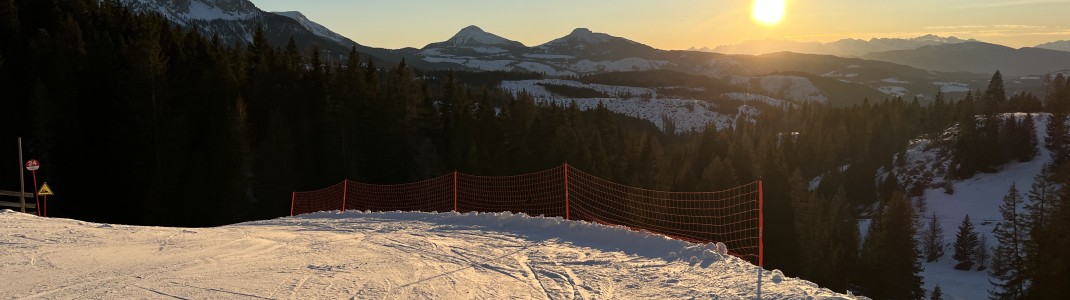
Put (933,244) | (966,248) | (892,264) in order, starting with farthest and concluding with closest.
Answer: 1. (933,244)
2. (966,248)
3. (892,264)

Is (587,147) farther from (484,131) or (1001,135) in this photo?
(1001,135)

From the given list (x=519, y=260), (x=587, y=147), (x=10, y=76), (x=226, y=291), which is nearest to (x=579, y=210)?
(x=519, y=260)

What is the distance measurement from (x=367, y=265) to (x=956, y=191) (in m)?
117

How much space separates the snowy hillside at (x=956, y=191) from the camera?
71.8 meters

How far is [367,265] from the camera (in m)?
8.90

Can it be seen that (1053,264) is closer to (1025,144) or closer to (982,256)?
(982,256)

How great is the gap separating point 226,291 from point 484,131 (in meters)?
49.1

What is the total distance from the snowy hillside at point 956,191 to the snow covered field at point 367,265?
70.2 metres

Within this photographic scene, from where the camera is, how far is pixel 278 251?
993 centimetres

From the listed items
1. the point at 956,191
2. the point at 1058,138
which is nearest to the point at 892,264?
the point at 956,191

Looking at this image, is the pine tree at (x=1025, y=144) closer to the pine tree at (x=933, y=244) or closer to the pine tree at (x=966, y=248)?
the pine tree at (x=933, y=244)

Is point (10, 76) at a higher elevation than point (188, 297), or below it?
higher

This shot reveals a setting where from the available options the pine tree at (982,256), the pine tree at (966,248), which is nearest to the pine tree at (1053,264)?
the pine tree at (966,248)

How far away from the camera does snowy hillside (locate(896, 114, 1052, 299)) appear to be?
7181 cm
